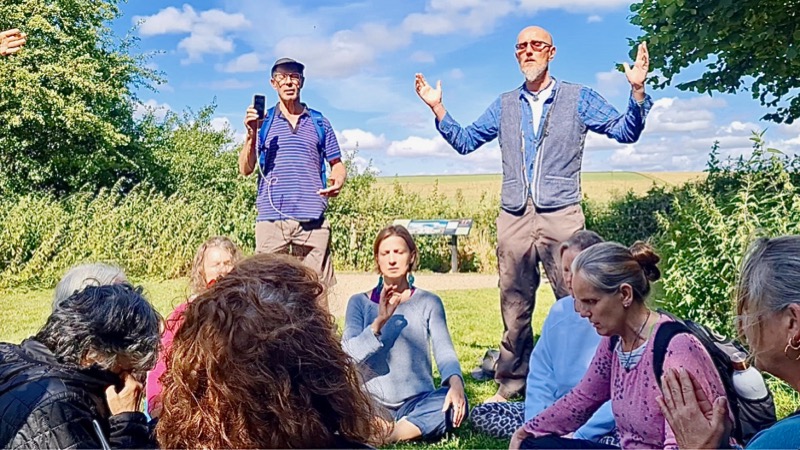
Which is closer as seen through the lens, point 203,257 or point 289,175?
point 203,257

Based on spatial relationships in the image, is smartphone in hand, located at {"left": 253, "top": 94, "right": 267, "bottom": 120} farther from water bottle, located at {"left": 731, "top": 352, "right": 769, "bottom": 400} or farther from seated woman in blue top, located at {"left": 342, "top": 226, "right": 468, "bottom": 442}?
water bottle, located at {"left": 731, "top": 352, "right": 769, "bottom": 400}

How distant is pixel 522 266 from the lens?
4.30 metres

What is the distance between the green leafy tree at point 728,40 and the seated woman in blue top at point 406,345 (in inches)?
152

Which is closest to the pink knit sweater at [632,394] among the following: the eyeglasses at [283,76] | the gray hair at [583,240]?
the gray hair at [583,240]

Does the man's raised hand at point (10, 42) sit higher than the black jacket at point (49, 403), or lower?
higher

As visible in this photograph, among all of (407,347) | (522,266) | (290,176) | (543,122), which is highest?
(543,122)

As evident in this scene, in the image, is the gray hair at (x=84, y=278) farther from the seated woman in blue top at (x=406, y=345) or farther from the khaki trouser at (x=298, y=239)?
the khaki trouser at (x=298, y=239)

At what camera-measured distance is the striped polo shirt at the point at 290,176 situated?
4.38 meters

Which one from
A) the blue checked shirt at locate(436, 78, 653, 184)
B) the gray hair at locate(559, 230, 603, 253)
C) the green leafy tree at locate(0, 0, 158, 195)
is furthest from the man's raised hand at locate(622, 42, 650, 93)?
the green leafy tree at locate(0, 0, 158, 195)

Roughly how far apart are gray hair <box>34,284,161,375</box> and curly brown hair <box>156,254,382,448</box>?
2.35ft

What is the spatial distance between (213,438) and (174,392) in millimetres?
124

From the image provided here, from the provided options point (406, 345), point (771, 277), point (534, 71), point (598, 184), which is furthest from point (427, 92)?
point (598, 184)

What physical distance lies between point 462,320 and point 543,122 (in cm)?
366

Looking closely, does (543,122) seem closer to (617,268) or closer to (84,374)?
(617,268)
